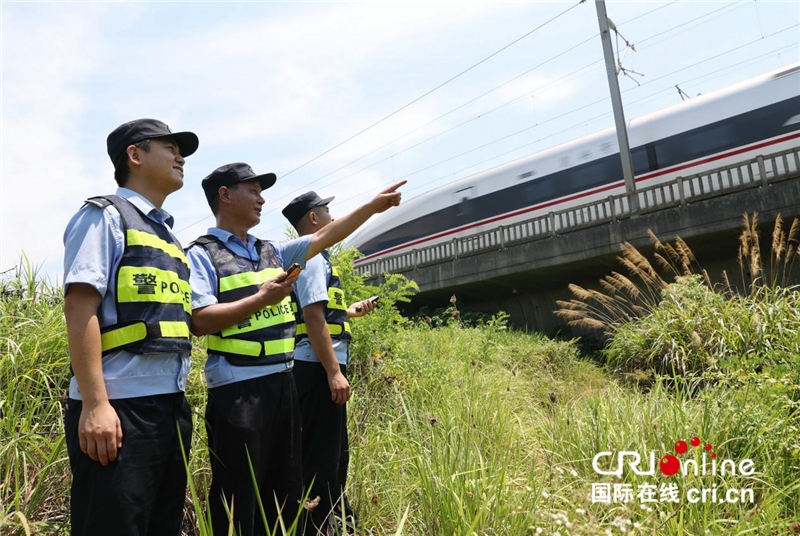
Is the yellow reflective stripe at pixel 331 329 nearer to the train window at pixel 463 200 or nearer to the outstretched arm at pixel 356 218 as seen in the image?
the outstretched arm at pixel 356 218

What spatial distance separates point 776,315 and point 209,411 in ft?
17.1

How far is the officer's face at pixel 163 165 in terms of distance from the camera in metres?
2.11

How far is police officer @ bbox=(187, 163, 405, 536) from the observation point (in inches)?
86.9

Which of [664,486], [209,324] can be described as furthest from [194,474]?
[664,486]

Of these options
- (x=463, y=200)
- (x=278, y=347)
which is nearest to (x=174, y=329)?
(x=278, y=347)

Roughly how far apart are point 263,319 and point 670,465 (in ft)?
6.75

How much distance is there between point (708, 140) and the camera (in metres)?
10.9

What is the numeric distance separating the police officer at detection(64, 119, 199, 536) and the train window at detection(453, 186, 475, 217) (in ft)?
44.5

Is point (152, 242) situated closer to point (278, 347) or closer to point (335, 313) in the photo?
point (278, 347)

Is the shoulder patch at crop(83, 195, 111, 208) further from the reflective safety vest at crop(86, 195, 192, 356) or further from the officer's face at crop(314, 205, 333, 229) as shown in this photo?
the officer's face at crop(314, 205, 333, 229)

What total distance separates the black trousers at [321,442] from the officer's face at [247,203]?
78 centimetres

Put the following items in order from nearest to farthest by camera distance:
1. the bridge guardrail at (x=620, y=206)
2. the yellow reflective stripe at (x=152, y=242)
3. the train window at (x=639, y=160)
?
1. the yellow reflective stripe at (x=152, y=242)
2. the bridge guardrail at (x=620, y=206)
3. the train window at (x=639, y=160)

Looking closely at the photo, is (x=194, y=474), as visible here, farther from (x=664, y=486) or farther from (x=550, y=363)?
(x=550, y=363)

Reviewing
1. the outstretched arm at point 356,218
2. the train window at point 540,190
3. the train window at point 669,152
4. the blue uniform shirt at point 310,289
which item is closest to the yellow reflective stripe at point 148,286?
the outstretched arm at point 356,218
